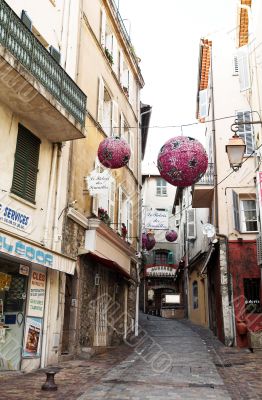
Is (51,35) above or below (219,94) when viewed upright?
below

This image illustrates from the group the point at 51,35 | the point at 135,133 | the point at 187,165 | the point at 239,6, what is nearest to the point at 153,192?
the point at 135,133

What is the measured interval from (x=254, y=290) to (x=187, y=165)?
29.5ft

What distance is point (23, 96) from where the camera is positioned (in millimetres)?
8695

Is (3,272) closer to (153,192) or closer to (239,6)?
(239,6)

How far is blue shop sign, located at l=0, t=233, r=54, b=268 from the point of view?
7.53 meters

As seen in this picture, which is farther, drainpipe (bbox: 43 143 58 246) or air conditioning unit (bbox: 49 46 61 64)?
air conditioning unit (bbox: 49 46 61 64)

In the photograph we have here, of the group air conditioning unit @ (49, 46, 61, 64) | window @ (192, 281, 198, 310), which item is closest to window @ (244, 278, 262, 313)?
air conditioning unit @ (49, 46, 61, 64)

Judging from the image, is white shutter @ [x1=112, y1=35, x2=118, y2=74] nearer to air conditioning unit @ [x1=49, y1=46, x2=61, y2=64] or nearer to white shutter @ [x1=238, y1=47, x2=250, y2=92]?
white shutter @ [x1=238, y1=47, x2=250, y2=92]

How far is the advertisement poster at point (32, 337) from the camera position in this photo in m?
9.05

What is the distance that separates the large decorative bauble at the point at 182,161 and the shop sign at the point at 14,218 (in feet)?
10.4

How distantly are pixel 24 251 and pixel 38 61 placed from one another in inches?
161

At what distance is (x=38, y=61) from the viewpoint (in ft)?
30.1

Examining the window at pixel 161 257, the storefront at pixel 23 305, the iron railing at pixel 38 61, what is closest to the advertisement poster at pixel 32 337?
the storefront at pixel 23 305

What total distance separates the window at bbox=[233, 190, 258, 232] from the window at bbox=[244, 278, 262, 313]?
1955 mm
